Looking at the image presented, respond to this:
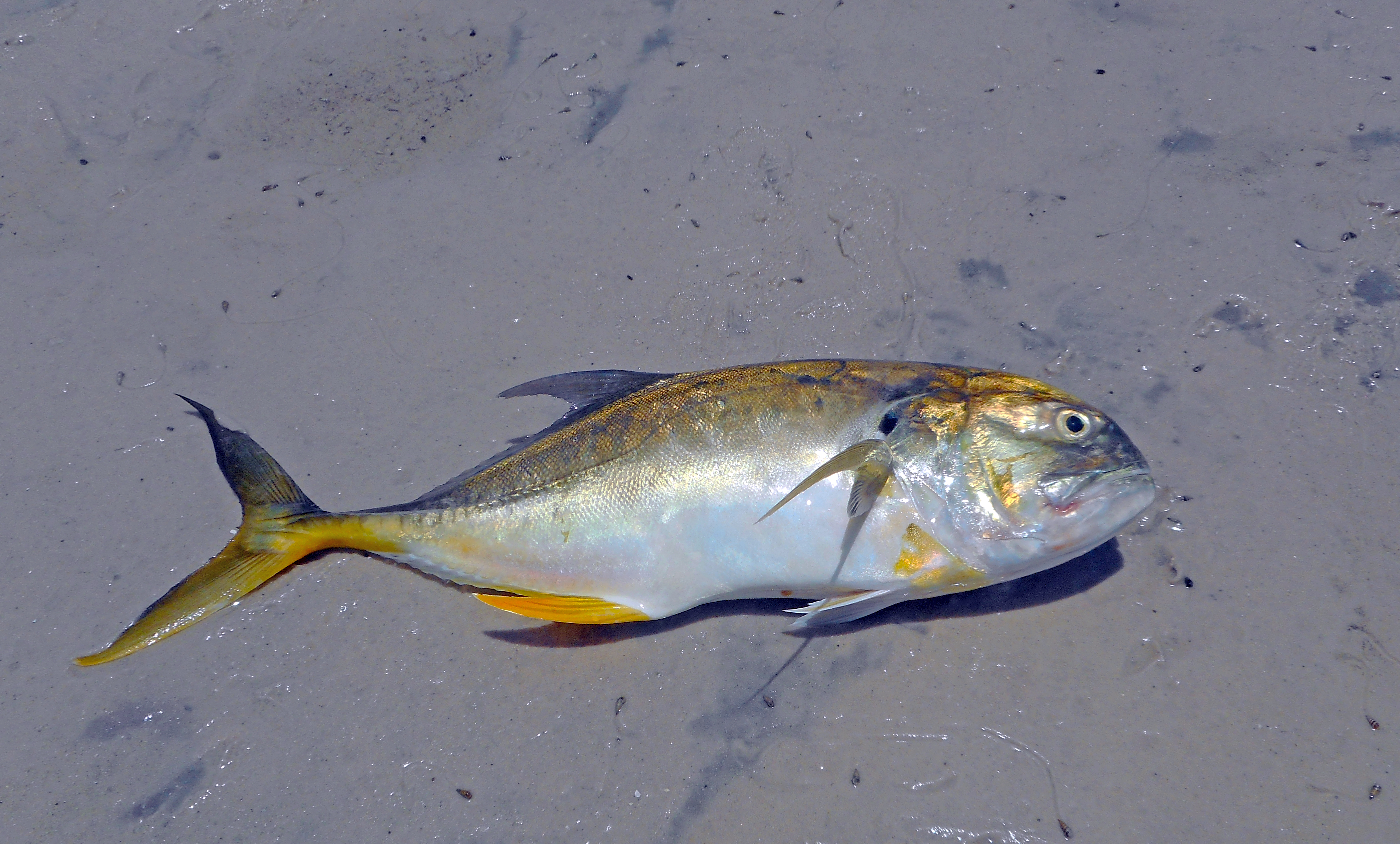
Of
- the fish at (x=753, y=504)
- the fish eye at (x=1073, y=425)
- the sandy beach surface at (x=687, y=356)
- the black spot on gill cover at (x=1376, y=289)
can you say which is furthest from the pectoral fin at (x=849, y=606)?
the black spot on gill cover at (x=1376, y=289)

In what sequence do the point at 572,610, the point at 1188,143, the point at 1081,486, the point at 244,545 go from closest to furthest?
the point at 1081,486 → the point at 572,610 → the point at 244,545 → the point at 1188,143

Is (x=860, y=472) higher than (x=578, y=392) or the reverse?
the reverse

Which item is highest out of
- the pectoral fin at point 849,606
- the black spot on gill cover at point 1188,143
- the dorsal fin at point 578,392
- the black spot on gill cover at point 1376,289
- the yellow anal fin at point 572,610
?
the black spot on gill cover at point 1188,143

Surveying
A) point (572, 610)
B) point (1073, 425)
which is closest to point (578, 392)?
point (572, 610)

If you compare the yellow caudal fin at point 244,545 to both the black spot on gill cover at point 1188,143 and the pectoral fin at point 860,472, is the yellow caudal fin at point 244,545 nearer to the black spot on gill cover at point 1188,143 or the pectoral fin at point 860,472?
the pectoral fin at point 860,472

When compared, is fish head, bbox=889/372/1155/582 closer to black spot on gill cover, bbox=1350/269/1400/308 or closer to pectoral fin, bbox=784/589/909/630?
pectoral fin, bbox=784/589/909/630

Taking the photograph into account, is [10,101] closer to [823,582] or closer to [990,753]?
[823,582]

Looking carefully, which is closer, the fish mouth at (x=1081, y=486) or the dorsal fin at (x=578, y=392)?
the fish mouth at (x=1081, y=486)

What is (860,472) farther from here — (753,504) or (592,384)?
(592,384)
